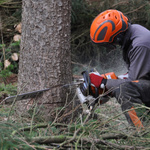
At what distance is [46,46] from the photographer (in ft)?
8.97

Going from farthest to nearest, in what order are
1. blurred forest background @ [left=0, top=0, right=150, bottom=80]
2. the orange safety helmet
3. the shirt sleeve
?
blurred forest background @ [left=0, top=0, right=150, bottom=80] < the orange safety helmet < the shirt sleeve

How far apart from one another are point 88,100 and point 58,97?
42 centimetres

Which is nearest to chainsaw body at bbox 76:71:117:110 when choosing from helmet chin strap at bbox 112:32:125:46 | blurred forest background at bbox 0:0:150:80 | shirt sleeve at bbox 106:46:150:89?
shirt sleeve at bbox 106:46:150:89

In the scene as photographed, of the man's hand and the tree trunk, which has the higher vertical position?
the tree trunk

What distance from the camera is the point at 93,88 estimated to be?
119 inches

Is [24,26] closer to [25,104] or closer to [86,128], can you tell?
[25,104]

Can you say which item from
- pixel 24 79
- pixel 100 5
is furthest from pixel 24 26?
pixel 100 5

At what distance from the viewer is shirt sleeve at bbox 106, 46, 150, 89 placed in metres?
2.88

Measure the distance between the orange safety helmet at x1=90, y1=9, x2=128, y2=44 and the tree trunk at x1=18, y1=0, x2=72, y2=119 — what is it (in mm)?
484

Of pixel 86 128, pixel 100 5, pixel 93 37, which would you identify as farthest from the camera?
pixel 100 5

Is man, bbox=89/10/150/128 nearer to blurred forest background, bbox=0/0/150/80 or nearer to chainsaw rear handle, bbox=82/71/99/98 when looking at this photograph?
chainsaw rear handle, bbox=82/71/99/98

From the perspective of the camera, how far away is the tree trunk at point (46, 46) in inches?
107

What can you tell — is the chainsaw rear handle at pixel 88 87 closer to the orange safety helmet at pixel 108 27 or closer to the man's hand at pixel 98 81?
the man's hand at pixel 98 81

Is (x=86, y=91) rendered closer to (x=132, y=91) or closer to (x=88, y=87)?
(x=88, y=87)
